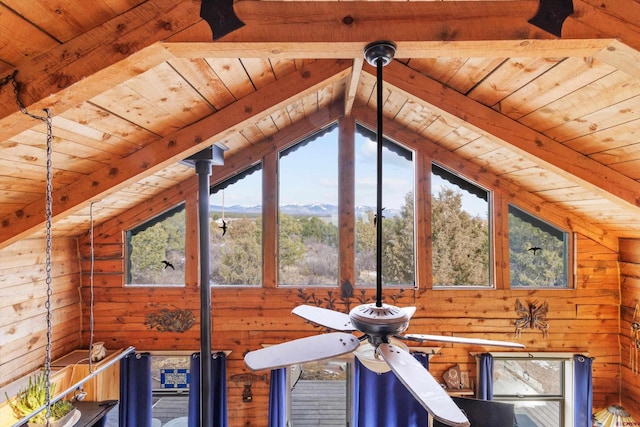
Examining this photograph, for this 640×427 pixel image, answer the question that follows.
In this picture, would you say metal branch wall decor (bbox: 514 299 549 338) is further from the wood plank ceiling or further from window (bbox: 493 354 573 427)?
the wood plank ceiling

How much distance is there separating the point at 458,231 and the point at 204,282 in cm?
311

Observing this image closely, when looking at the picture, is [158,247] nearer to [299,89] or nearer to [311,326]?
[311,326]

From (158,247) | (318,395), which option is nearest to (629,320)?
(318,395)

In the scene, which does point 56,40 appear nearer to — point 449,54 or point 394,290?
point 449,54

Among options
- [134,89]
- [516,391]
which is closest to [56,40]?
[134,89]

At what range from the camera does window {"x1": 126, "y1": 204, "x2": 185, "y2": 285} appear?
14.5 ft

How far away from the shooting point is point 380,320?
1.32 metres

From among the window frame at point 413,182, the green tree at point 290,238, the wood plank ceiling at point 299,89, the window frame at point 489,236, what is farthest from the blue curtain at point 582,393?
the green tree at point 290,238

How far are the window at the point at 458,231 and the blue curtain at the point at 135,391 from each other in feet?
12.1

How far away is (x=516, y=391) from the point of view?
427cm

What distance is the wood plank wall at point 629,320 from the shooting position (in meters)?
3.95

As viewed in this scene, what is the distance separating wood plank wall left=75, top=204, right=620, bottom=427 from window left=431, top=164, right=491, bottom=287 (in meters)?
0.23

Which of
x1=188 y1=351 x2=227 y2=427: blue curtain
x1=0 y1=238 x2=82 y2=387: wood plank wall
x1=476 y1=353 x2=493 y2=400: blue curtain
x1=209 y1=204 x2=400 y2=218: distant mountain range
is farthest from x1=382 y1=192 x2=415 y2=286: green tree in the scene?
x1=0 y1=238 x2=82 y2=387: wood plank wall

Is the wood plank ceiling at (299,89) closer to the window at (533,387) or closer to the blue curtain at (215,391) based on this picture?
the window at (533,387)
